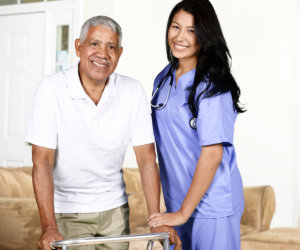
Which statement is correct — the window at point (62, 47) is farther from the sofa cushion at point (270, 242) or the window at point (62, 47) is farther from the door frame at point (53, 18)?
the sofa cushion at point (270, 242)

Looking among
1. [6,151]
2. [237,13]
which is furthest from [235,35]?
[6,151]

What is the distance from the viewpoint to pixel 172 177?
1.78 m

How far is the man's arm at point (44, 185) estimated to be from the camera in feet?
4.93

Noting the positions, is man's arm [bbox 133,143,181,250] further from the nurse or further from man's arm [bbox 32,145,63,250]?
man's arm [bbox 32,145,63,250]

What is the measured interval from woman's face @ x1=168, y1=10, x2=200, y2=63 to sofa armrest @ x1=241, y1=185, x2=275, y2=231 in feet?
6.86

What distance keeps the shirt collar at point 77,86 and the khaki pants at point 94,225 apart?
42 centimetres

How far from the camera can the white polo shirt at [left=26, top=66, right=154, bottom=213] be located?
1614 mm

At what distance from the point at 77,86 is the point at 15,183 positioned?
4.21 ft

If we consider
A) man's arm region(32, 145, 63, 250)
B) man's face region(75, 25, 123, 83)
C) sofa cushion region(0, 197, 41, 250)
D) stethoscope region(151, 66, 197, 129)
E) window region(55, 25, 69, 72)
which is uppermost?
window region(55, 25, 69, 72)

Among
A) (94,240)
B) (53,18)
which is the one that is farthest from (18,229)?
(53,18)

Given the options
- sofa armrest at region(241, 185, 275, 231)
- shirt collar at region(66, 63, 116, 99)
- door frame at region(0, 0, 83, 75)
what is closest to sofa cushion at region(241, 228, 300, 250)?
sofa armrest at region(241, 185, 275, 231)

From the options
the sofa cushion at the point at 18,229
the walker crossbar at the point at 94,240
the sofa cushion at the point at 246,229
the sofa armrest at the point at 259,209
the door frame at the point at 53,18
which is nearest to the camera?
the walker crossbar at the point at 94,240

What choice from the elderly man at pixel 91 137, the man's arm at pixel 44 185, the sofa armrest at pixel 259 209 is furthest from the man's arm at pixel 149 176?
the sofa armrest at pixel 259 209

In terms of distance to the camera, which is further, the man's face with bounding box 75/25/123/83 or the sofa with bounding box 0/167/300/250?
the sofa with bounding box 0/167/300/250
